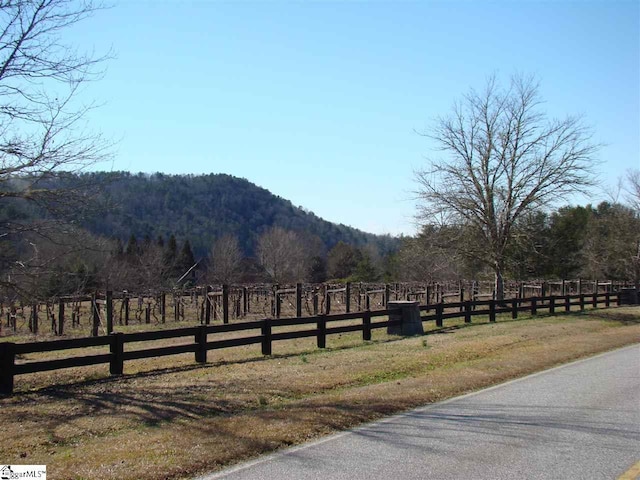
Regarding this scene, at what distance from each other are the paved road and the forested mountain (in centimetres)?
9862

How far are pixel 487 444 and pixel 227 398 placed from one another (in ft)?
15.1

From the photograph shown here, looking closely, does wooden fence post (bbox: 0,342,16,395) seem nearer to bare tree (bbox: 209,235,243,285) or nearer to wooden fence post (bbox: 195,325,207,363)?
wooden fence post (bbox: 195,325,207,363)

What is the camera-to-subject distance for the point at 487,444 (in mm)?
7086

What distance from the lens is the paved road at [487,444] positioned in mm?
6043

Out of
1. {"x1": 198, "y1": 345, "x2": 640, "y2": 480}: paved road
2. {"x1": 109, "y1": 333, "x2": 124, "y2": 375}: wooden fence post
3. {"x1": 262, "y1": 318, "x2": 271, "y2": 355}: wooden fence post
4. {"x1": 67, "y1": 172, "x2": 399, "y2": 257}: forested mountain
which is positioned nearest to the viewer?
{"x1": 198, "y1": 345, "x2": 640, "y2": 480}: paved road

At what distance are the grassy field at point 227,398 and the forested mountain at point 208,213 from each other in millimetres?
92207

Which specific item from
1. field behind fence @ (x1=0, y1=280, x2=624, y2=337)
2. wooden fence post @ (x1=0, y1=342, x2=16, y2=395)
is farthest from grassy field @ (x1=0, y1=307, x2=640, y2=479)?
field behind fence @ (x1=0, y1=280, x2=624, y2=337)

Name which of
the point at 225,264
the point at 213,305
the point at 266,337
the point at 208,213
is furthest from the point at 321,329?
the point at 208,213

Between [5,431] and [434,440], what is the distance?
19.2 ft

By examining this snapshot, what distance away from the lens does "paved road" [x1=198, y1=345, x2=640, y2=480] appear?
6043 millimetres

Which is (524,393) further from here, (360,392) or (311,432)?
(311,432)

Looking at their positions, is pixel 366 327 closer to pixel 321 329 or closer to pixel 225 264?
pixel 321 329

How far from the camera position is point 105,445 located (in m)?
7.04

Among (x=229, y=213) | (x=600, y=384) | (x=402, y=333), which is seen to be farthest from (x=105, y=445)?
(x=229, y=213)
